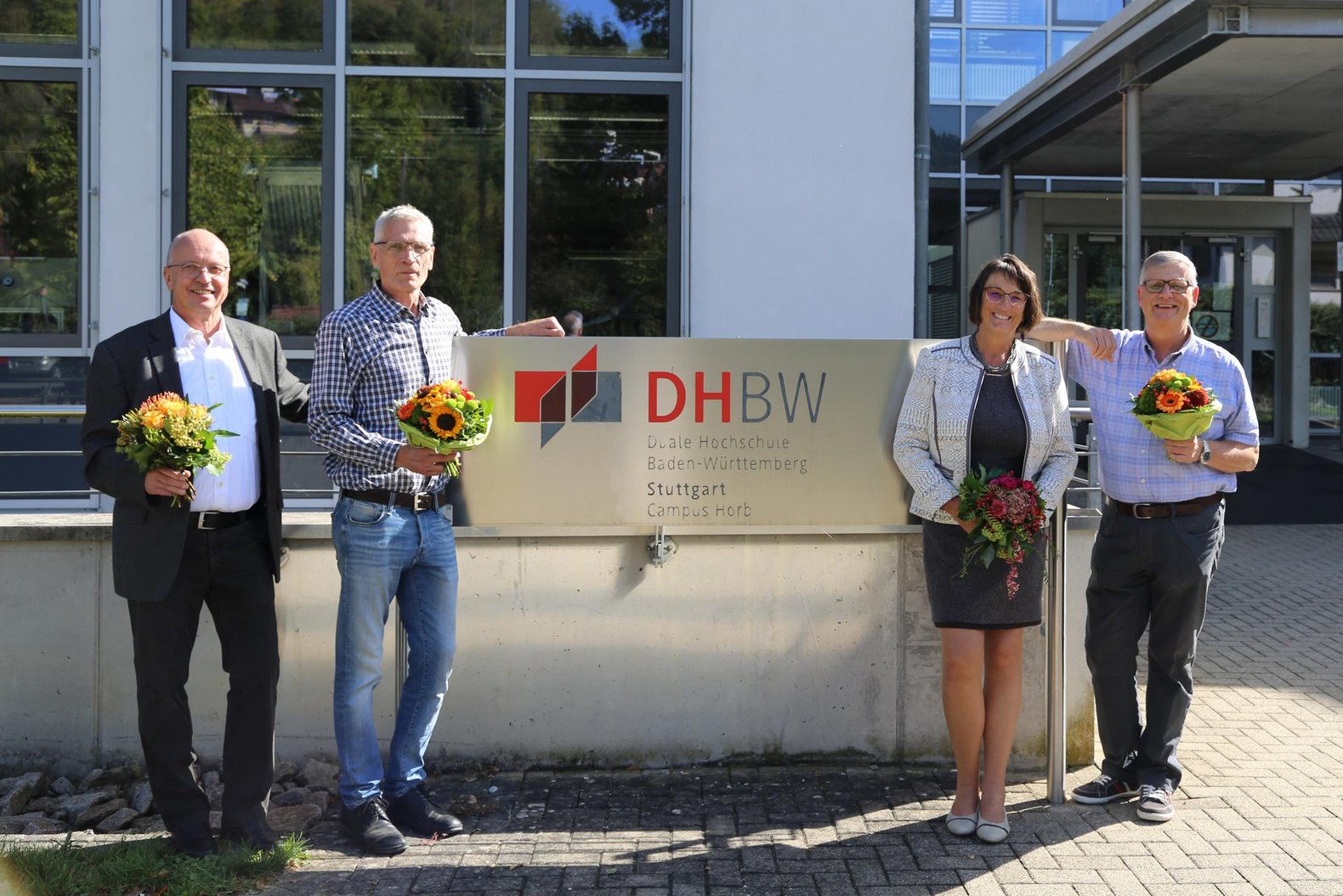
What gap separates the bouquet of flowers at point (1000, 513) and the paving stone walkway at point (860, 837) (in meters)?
1.03

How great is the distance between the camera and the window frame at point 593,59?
25.0 ft

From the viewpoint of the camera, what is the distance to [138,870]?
4.11 meters

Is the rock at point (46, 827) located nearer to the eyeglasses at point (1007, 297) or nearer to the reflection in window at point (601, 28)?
the eyeglasses at point (1007, 297)

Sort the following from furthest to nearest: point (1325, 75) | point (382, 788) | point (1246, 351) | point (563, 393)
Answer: point (1246, 351), point (1325, 75), point (563, 393), point (382, 788)

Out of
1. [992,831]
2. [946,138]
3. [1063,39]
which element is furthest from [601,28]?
[1063,39]

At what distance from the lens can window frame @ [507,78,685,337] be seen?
7680 mm

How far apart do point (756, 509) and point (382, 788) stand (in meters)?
1.79

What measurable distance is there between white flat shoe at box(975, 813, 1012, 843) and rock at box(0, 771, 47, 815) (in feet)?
11.8

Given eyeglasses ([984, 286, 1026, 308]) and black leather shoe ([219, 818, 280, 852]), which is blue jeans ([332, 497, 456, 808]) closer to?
black leather shoe ([219, 818, 280, 852])

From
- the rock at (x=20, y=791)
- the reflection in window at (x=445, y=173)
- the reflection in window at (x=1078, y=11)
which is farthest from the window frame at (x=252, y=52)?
the reflection in window at (x=1078, y=11)

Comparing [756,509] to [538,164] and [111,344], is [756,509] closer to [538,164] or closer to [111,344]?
[111,344]

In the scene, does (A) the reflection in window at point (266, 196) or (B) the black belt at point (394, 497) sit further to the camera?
(A) the reflection in window at point (266, 196)

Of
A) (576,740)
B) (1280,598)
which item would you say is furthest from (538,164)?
(1280,598)

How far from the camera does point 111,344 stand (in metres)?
4.20
